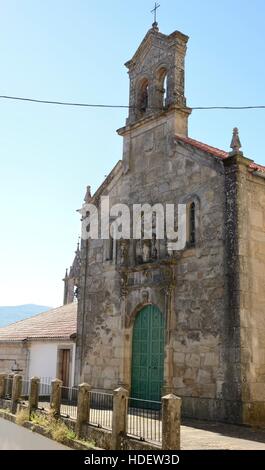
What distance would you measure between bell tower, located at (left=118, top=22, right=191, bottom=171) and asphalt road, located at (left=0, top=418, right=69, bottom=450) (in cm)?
881

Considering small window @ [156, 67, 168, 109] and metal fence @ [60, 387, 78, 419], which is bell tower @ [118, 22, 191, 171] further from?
metal fence @ [60, 387, 78, 419]

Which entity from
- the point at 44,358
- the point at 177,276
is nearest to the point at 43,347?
the point at 44,358

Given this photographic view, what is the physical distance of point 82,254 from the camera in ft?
59.1

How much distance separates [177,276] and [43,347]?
29.8ft

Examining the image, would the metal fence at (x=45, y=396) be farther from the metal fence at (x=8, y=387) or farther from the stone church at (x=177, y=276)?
the stone church at (x=177, y=276)

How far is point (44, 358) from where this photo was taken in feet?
66.0

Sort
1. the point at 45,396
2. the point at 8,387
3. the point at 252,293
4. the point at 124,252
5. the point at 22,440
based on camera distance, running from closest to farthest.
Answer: the point at 22,440
the point at 252,293
the point at 124,252
the point at 8,387
the point at 45,396

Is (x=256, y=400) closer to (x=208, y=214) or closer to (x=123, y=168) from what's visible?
(x=208, y=214)

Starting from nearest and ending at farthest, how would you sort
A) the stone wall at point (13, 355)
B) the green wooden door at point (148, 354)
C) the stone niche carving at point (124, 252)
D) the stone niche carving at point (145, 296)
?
the green wooden door at point (148, 354) < the stone niche carving at point (145, 296) < the stone niche carving at point (124, 252) < the stone wall at point (13, 355)

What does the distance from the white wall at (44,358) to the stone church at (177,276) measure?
2.82 meters

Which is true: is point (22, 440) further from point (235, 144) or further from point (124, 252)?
point (235, 144)

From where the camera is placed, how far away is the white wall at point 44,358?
19469 mm

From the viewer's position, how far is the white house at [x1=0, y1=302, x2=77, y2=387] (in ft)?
62.4

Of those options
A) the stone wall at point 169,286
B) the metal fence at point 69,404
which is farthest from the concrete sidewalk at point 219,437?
the metal fence at point 69,404
